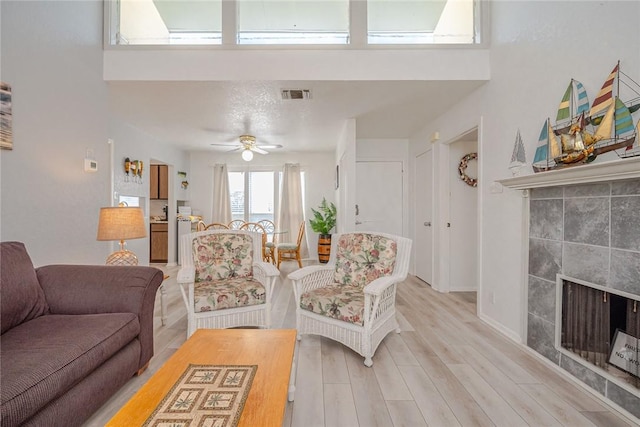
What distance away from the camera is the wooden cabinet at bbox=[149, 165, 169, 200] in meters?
6.18

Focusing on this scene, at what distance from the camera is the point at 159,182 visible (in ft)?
20.4

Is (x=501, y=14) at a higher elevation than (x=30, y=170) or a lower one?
higher

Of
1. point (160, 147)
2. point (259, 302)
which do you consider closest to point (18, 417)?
point (259, 302)

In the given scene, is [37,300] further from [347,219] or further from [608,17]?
[608,17]

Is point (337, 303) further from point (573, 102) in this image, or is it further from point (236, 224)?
point (236, 224)

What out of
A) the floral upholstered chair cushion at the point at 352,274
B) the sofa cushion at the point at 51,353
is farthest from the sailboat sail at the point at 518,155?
the sofa cushion at the point at 51,353

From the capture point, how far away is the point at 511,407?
1.70 metres

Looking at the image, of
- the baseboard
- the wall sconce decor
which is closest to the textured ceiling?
the wall sconce decor

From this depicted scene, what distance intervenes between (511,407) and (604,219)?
3.96ft

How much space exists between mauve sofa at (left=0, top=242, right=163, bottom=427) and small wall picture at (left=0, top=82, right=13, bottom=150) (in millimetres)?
714

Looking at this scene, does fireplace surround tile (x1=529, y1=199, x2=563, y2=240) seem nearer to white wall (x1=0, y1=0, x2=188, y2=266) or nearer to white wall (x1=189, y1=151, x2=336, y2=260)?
white wall (x1=0, y1=0, x2=188, y2=266)

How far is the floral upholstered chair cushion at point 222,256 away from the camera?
279 centimetres

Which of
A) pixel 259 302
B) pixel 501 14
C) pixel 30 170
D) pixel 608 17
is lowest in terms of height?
pixel 259 302

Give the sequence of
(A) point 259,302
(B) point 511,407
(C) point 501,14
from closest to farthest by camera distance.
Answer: (B) point 511,407, (A) point 259,302, (C) point 501,14
